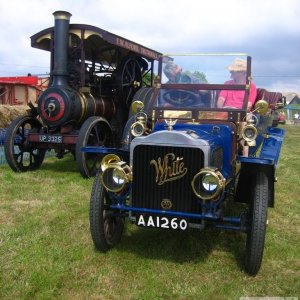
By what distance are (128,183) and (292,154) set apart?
870 centimetres

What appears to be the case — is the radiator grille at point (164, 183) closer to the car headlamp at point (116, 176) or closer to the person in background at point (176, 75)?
the car headlamp at point (116, 176)

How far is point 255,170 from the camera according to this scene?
3752mm

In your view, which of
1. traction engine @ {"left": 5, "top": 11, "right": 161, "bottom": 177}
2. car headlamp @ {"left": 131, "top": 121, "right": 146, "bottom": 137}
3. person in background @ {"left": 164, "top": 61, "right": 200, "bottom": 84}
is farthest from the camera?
traction engine @ {"left": 5, "top": 11, "right": 161, "bottom": 177}

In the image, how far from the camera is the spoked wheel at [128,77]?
9008mm

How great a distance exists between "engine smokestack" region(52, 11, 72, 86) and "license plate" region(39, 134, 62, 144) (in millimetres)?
965

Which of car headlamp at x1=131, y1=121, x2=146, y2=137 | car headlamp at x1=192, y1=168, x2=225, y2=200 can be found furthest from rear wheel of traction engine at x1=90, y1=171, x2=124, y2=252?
car headlamp at x1=192, y1=168, x2=225, y2=200

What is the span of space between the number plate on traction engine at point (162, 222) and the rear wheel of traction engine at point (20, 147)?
15.0 feet

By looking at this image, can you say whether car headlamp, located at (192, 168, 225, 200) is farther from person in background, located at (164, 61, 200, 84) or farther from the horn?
person in background, located at (164, 61, 200, 84)

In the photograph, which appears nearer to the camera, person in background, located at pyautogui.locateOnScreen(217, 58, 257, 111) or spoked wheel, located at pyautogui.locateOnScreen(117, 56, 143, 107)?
person in background, located at pyautogui.locateOnScreen(217, 58, 257, 111)

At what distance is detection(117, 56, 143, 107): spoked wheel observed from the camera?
29.6ft

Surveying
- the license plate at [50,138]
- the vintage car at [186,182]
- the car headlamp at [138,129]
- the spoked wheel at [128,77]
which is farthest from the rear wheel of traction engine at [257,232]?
the spoked wheel at [128,77]

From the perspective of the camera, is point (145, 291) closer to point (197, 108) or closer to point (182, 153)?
point (182, 153)

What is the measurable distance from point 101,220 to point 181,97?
1692mm

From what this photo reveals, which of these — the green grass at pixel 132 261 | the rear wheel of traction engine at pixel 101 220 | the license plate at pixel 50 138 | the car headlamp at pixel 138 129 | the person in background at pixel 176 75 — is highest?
the person in background at pixel 176 75
